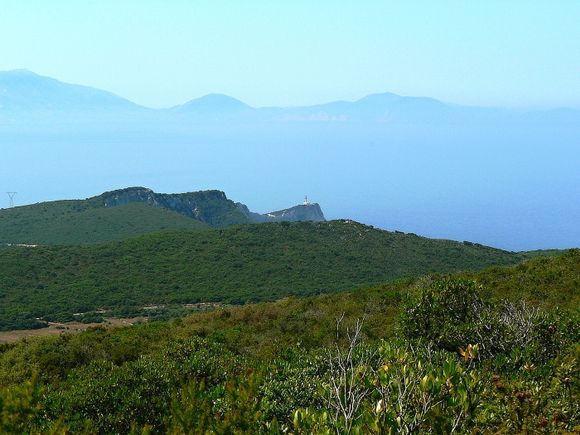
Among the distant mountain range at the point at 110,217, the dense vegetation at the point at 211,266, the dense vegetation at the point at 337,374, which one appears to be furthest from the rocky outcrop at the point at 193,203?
the dense vegetation at the point at 337,374

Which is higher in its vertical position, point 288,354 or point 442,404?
point 442,404

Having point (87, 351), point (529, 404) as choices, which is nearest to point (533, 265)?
point (87, 351)

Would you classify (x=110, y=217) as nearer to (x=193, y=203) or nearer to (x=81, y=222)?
(x=81, y=222)

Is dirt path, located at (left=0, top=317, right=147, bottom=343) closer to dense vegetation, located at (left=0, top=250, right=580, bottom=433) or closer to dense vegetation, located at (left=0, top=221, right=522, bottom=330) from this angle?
dense vegetation, located at (left=0, top=221, right=522, bottom=330)

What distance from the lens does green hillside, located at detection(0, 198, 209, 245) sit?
10638 centimetres

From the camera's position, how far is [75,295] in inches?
2532

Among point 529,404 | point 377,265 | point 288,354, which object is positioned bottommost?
point 377,265

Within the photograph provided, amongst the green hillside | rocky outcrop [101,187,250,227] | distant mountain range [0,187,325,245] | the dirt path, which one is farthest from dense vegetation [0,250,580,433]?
rocky outcrop [101,187,250,227]

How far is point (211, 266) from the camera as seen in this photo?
252 ft

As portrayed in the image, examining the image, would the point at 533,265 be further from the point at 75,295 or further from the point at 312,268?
the point at 75,295

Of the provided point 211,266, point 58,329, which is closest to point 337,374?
point 58,329

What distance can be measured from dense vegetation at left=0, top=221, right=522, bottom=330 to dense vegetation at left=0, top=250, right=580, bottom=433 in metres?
29.5

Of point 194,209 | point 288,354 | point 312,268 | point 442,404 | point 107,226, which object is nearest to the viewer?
point 442,404

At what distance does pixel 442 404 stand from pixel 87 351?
22642mm
